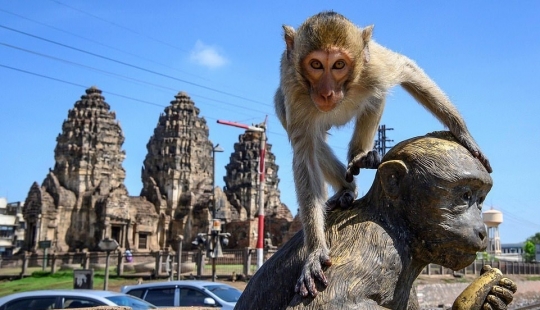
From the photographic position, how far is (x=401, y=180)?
3.01 metres

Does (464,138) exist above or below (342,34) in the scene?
below

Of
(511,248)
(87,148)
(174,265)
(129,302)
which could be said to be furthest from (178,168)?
(511,248)

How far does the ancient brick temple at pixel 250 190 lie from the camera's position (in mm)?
50844

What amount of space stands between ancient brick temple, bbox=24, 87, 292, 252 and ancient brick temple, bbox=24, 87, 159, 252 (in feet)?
0.24

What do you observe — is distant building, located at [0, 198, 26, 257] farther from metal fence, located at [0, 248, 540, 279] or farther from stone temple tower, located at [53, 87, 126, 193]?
metal fence, located at [0, 248, 540, 279]

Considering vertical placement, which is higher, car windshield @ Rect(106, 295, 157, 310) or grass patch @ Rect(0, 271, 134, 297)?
car windshield @ Rect(106, 295, 157, 310)

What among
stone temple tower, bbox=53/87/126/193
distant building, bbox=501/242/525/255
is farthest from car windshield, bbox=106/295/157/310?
distant building, bbox=501/242/525/255

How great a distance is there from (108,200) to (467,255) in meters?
45.4

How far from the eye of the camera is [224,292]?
448 inches

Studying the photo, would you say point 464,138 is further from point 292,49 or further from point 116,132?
point 116,132

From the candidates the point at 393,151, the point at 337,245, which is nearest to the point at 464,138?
the point at 393,151

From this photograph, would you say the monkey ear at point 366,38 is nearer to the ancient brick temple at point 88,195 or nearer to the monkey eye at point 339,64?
the monkey eye at point 339,64

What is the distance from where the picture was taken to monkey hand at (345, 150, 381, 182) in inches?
143

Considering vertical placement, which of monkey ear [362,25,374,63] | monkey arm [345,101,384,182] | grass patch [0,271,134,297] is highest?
monkey ear [362,25,374,63]
